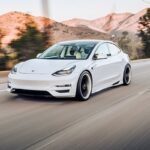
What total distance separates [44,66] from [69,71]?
621mm

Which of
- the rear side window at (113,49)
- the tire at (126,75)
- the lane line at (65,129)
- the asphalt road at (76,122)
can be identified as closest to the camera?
the lane line at (65,129)

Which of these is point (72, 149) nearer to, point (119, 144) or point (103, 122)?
point (119, 144)

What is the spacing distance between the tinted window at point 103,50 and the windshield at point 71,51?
182 millimetres

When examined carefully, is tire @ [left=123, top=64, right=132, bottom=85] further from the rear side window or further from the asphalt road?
the asphalt road

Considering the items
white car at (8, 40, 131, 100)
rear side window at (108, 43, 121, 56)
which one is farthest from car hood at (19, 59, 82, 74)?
rear side window at (108, 43, 121, 56)

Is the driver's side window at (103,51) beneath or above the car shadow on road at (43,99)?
above

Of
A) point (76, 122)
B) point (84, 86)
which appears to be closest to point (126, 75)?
point (84, 86)

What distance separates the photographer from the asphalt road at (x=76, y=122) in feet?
21.0

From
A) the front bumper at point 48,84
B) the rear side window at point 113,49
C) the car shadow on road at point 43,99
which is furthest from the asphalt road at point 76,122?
the rear side window at point 113,49

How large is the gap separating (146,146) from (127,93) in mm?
5566

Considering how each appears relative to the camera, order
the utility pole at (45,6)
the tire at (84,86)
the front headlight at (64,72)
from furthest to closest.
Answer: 1. the utility pole at (45,6)
2. the tire at (84,86)
3. the front headlight at (64,72)

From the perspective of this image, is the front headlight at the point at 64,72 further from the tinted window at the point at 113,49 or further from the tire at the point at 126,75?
the tire at the point at 126,75

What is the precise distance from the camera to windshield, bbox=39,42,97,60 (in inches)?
442

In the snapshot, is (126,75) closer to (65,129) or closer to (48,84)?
(48,84)
